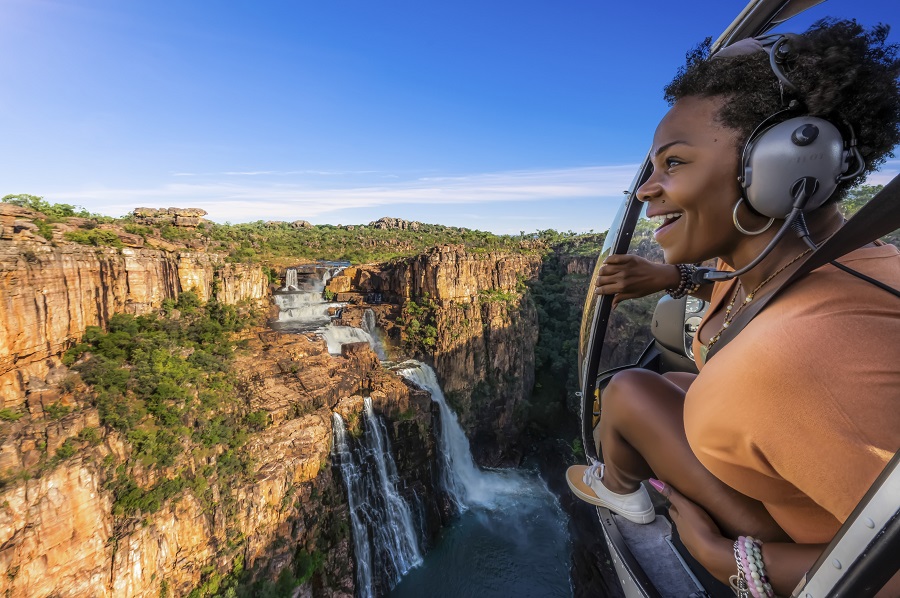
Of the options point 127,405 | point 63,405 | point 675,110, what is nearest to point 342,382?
point 127,405

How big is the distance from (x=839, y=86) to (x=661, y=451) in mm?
1086

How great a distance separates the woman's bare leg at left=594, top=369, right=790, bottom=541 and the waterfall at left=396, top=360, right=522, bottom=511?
17.4m

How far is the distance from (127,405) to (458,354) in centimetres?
1452

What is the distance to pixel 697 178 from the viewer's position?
103cm

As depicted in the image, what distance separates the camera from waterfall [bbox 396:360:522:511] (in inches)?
728

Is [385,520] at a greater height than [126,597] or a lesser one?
lesser

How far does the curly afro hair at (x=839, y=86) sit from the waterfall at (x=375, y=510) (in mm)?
14986

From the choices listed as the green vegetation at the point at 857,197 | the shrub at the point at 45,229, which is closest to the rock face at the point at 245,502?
the shrub at the point at 45,229

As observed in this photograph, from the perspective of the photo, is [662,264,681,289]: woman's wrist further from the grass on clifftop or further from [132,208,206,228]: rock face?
[132,208,206,228]: rock face

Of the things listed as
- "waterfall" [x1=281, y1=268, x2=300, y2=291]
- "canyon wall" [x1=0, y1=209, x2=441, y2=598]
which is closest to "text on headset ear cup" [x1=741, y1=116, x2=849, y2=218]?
"canyon wall" [x1=0, y1=209, x2=441, y2=598]

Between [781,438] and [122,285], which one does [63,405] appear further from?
[781,438]

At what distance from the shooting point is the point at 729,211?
1007 mm

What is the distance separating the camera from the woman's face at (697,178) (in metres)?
1.01

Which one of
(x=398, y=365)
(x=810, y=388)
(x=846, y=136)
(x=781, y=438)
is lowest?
(x=398, y=365)
